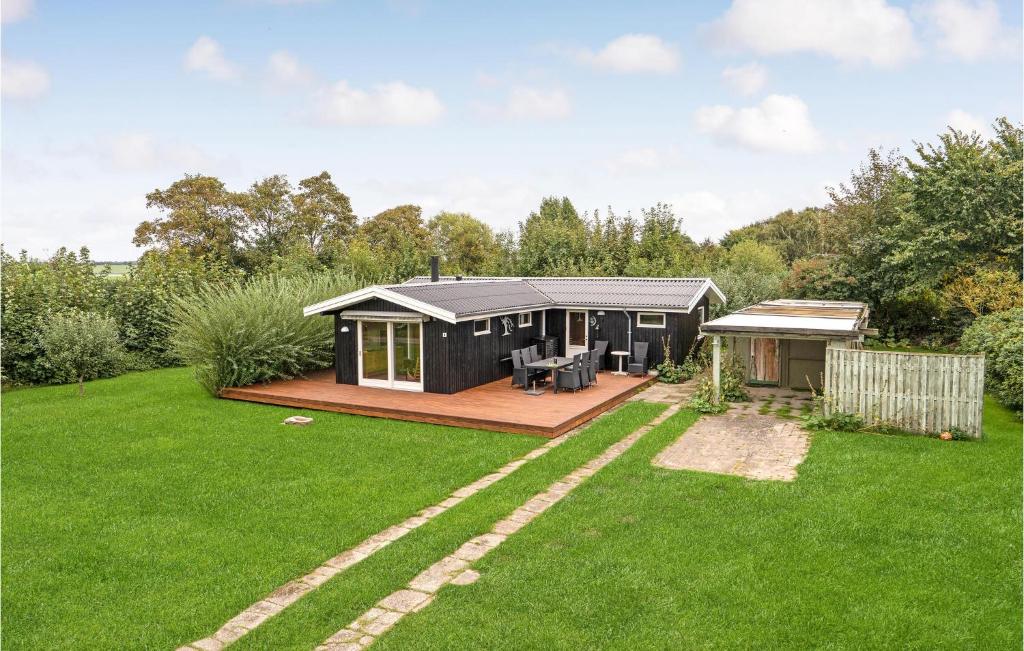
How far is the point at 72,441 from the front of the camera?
10.9m

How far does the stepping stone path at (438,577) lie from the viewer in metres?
4.93

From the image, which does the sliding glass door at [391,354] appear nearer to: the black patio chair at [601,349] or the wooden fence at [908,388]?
the black patio chair at [601,349]

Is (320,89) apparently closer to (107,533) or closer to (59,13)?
(59,13)

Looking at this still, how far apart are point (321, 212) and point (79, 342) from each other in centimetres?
2814

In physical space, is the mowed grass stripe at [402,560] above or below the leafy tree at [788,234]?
below

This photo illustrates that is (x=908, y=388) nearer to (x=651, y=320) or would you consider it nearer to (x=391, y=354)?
(x=651, y=320)

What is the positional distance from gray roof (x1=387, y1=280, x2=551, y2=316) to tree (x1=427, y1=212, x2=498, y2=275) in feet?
101

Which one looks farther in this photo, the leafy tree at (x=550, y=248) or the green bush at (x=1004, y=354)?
the leafy tree at (x=550, y=248)

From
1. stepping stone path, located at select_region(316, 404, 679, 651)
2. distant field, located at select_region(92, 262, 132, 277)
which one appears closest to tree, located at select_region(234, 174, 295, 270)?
distant field, located at select_region(92, 262, 132, 277)

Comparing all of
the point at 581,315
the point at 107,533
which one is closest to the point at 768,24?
the point at 581,315

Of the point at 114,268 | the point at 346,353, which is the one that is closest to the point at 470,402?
the point at 346,353

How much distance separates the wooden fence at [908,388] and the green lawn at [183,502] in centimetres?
539

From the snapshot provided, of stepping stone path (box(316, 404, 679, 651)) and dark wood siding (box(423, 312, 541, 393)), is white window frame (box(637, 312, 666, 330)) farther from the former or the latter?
stepping stone path (box(316, 404, 679, 651))

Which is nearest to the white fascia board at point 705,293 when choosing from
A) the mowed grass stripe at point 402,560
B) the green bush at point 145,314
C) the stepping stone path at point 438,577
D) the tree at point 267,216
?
the mowed grass stripe at point 402,560
